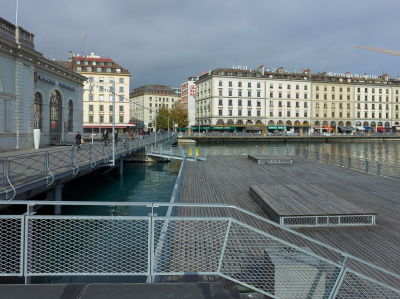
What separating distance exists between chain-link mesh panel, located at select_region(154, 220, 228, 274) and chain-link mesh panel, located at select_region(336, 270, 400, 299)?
90.9 inches

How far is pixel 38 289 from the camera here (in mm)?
4098

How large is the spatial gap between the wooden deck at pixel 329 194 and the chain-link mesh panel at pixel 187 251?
8.16 feet

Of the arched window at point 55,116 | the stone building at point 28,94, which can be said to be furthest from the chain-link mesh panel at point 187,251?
the arched window at point 55,116

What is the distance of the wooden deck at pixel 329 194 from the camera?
805 cm

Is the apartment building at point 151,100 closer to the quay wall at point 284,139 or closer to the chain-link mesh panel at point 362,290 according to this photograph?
the quay wall at point 284,139

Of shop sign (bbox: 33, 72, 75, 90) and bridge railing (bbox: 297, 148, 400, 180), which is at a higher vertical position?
shop sign (bbox: 33, 72, 75, 90)

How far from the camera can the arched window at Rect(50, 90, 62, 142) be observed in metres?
33.0

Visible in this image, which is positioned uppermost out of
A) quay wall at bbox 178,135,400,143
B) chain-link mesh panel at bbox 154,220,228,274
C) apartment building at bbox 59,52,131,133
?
apartment building at bbox 59,52,131,133

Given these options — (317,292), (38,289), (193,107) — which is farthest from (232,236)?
(193,107)

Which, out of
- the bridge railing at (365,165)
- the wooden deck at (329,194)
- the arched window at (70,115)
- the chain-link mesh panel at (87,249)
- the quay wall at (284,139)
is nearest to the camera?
the chain-link mesh panel at (87,249)

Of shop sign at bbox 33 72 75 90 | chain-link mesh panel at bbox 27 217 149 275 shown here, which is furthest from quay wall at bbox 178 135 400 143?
chain-link mesh panel at bbox 27 217 149 275

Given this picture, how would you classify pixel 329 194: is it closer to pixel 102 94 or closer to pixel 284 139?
pixel 284 139

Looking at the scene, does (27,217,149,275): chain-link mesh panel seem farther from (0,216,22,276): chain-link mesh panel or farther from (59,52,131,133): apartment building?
(59,52,131,133): apartment building

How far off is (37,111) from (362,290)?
3098 cm
